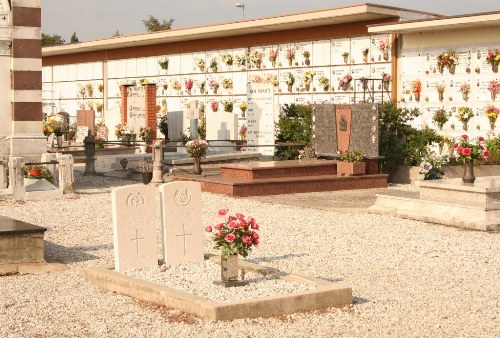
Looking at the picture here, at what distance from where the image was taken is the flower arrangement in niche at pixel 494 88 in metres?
22.0

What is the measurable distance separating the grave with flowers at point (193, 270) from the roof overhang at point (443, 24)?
1362 centimetres

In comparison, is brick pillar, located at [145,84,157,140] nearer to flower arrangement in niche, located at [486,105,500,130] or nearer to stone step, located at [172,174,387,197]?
stone step, located at [172,174,387,197]

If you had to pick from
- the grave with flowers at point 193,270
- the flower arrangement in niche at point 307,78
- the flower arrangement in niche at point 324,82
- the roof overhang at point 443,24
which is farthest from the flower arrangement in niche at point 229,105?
the grave with flowers at point 193,270

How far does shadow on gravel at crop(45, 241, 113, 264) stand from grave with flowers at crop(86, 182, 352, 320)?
1.77 m

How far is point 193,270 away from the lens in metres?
9.66

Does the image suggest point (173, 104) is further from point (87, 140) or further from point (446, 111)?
point (446, 111)

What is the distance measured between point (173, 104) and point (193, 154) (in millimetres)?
12596

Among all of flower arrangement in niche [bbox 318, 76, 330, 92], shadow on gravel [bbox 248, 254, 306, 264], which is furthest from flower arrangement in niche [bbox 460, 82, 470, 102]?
shadow on gravel [bbox 248, 254, 306, 264]

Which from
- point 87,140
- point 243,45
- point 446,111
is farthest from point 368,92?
point 87,140

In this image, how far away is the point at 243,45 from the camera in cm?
2998

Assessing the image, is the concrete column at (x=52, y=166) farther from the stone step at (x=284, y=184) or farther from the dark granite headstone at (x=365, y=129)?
the dark granite headstone at (x=365, y=129)

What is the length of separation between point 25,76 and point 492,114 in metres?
11.5

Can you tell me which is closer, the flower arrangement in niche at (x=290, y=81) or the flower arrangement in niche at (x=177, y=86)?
the flower arrangement in niche at (x=290, y=81)

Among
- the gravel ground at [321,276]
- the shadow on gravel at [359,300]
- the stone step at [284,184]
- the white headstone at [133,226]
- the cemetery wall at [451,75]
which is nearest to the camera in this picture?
the gravel ground at [321,276]
